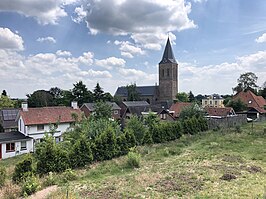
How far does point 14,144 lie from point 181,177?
23.7 meters

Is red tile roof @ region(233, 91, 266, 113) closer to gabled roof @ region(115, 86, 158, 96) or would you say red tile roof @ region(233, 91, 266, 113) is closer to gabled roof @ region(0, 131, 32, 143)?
gabled roof @ region(115, 86, 158, 96)

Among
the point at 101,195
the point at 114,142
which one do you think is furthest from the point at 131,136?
the point at 101,195

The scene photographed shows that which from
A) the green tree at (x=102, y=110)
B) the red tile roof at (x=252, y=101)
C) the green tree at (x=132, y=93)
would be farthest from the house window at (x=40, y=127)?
the green tree at (x=132, y=93)

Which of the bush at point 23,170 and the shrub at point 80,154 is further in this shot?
the shrub at point 80,154

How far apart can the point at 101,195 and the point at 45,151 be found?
6.13 metres

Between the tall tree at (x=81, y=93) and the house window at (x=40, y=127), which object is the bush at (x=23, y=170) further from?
the tall tree at (x=81, y=93)

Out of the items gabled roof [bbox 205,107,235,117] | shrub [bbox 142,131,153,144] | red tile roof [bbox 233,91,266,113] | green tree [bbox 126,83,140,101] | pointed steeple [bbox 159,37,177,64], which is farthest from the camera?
pointed steeple [bbox 159,37,177,64]

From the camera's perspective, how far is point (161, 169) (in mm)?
12719

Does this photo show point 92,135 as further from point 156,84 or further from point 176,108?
point 156,84

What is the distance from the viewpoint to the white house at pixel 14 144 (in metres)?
27.9

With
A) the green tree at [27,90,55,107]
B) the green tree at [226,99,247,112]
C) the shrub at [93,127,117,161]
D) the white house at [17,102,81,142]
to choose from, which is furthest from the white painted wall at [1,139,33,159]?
the green tree at [226,99,247,112]

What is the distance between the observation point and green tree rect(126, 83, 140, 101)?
7644 centimetres

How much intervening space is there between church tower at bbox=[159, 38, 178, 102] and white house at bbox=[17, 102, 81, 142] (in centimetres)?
4799

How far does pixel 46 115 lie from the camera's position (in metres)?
32.5
